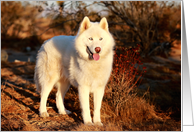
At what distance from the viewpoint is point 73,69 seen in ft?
12.6

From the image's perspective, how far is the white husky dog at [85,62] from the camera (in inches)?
139

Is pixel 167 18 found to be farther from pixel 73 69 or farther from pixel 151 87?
pixel 73 69

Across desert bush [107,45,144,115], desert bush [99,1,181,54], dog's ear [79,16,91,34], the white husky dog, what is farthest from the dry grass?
desert bush [99,1,181,54]

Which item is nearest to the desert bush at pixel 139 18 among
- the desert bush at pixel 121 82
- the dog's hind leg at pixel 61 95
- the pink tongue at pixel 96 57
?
the desert bush at pixel 121 82

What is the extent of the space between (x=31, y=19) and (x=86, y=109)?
21373 mm

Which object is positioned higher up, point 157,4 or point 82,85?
point 157,4

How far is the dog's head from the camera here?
3.45m

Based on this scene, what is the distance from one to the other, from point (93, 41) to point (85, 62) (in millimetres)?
403

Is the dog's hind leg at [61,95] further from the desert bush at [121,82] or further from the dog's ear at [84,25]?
the dog's ear at [84,25]

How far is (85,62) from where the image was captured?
3625mm

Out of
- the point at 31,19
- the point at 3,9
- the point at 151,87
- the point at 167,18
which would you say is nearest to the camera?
the point at 151,87

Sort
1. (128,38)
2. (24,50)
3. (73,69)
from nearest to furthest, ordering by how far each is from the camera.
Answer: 1. (73,69)
2. (128,38)
3. (24,50)

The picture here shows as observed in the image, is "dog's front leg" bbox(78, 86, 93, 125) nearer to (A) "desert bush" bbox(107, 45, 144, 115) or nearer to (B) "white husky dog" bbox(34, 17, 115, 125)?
(B) "white husky dog" bbox(34, 17, 115, 125)

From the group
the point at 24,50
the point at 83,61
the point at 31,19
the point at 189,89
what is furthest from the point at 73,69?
the point at 31,19
